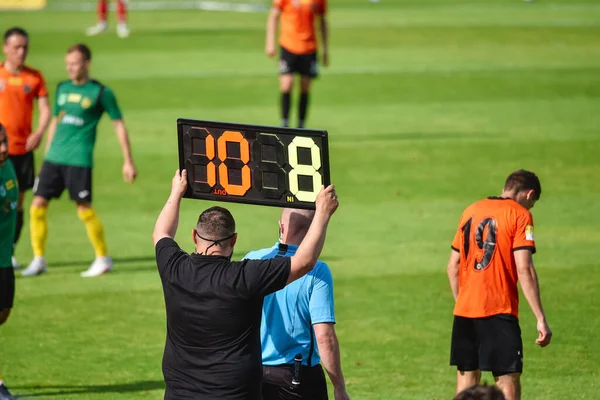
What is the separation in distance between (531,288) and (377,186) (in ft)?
28.8

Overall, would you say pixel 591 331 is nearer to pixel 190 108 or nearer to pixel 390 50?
pixel 190 108

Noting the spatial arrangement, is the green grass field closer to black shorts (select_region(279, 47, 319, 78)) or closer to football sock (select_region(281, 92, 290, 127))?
football sock (select_region(281, 92, 290, 127))

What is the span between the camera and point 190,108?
73.2ft

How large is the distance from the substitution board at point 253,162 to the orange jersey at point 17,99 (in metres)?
7.03

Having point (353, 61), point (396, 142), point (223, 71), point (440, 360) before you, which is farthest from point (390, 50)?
point (440, 360)

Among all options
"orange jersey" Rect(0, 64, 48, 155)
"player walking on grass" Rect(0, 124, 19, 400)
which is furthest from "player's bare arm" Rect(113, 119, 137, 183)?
"player walking on grass" Rect(0, 124, 19, 400)

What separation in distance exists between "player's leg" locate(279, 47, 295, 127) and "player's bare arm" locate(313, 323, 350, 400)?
42.2 ft

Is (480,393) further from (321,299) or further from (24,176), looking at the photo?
(24,176)

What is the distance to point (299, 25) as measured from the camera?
1964 centimetres

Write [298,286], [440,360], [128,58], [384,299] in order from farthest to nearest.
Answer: [128,58]
[384,299]
[440,360]
[298,286]

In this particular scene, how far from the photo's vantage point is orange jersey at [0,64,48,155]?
42.3 ft

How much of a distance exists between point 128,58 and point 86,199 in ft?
55.6

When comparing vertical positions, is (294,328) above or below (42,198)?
below

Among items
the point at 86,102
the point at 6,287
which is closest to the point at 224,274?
the point at 6,287
